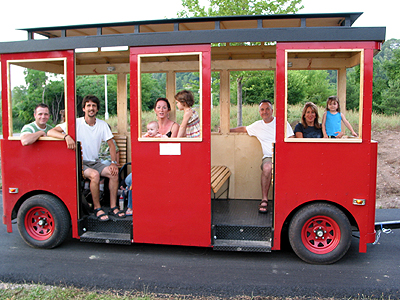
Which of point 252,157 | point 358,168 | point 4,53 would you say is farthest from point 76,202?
point 358,168

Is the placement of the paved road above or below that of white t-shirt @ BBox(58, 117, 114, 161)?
below

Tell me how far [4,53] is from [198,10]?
6.16 meters

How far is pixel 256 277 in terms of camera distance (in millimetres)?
3791

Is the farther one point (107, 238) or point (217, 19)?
point (107, 238)

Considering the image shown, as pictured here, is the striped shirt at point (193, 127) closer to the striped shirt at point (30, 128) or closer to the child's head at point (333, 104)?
the child's head at point (333, 104)

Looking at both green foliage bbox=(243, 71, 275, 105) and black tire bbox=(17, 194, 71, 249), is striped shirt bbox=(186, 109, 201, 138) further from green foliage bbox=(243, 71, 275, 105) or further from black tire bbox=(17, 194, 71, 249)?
green foliage bbox=(243, 71, 275, 105)

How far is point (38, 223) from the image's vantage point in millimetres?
4605

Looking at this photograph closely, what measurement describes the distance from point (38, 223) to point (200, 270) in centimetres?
230

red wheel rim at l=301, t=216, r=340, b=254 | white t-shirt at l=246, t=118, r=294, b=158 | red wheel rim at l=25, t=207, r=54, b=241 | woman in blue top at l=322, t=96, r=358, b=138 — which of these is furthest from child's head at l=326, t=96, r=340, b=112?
red wheel rim at l=25, t=207, r=54, b=241

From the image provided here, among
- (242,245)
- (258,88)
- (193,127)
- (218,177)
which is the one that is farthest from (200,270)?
(258,88)

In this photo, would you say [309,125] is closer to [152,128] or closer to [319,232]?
[319,232]

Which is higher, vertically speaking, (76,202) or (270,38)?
(270,38)

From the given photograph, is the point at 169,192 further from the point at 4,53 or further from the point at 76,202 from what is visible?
the point at 4,53

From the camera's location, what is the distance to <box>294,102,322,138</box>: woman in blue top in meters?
4.78
